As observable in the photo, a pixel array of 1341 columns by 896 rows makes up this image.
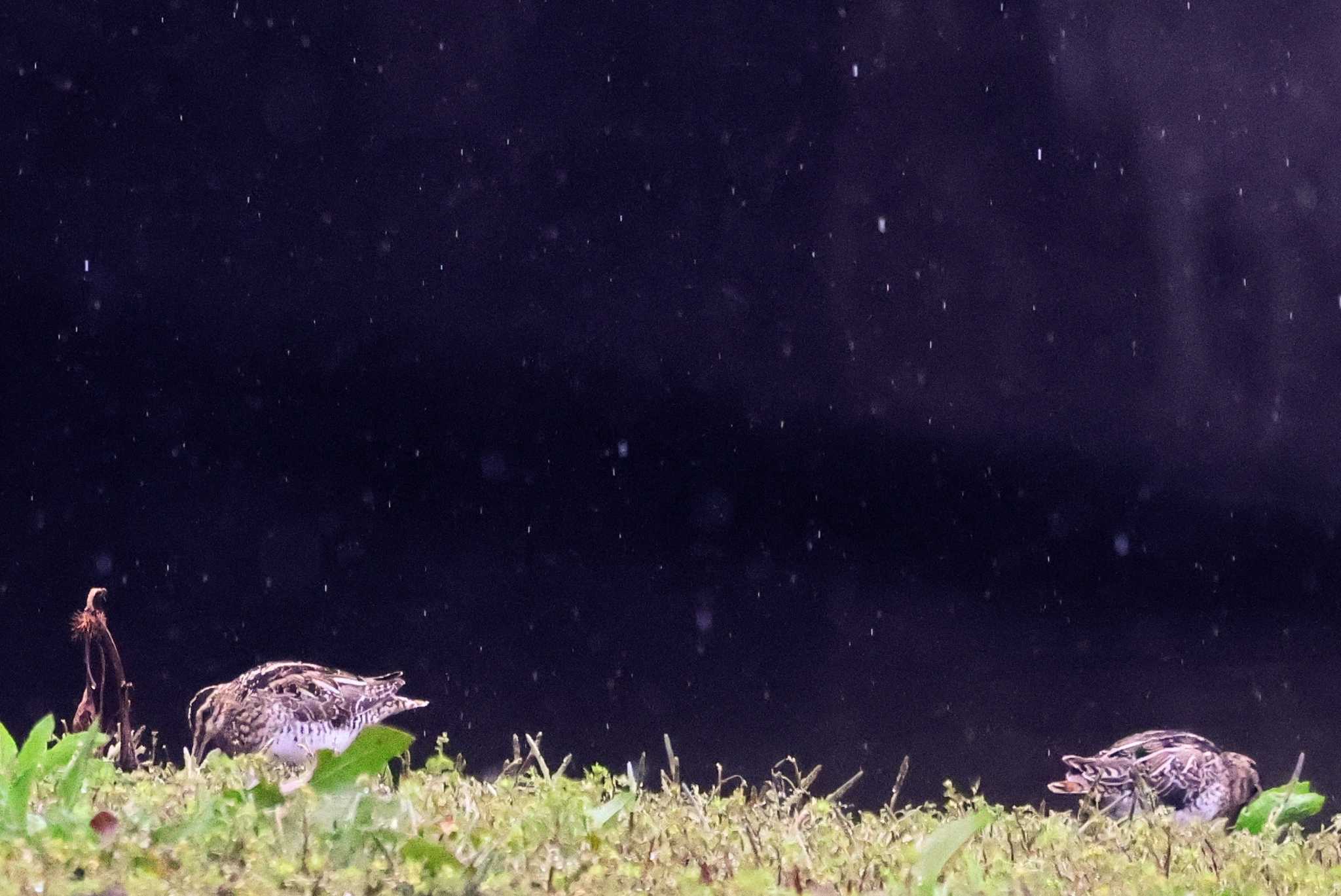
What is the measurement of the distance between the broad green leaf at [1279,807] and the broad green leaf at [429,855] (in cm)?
345

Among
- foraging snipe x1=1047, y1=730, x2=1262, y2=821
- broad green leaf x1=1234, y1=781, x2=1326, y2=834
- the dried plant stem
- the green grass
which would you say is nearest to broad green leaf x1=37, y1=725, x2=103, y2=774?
the green grass

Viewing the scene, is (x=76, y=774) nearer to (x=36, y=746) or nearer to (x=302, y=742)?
(x=36, y=746)

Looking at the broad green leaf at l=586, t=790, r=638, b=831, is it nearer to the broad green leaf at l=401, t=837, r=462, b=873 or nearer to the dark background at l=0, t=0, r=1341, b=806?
the broad green leaf at l=401, t=837, r=462, b=873

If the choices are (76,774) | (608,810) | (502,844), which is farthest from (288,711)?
(502,844)

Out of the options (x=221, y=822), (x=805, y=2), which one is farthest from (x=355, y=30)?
(x=221, y=822)

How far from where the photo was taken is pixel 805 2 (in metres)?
7.71

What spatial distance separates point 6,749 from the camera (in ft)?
11.7

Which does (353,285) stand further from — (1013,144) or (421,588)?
(1013,144)

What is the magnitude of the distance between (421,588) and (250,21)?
3.58 metres

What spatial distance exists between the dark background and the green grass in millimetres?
4164

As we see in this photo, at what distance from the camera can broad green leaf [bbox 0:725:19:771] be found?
351 centimetres

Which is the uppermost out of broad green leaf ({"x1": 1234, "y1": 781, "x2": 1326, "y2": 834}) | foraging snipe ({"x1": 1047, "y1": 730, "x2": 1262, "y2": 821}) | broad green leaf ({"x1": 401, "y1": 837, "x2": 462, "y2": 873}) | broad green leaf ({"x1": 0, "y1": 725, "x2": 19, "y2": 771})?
broad green leaf ({"x1": 401, "y1": 837, "x2": 462, "y2": 873})

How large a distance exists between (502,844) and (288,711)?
3378 millimetres

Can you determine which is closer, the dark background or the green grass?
the green grass
